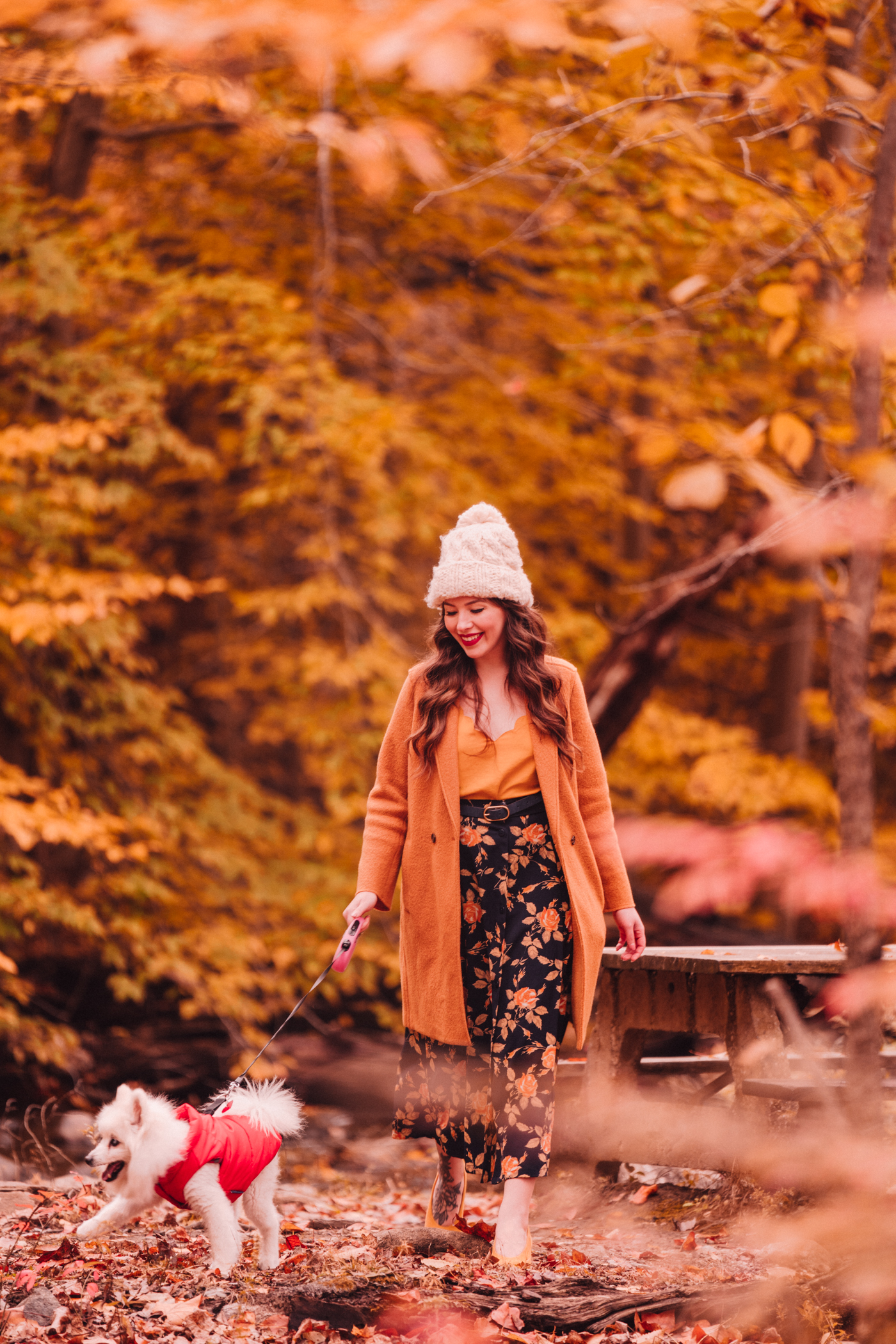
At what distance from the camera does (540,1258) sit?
129 inches

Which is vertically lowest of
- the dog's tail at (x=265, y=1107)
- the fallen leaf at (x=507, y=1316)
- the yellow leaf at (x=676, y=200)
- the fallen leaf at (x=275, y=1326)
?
the fallen leaf at (x=507, y=1316)

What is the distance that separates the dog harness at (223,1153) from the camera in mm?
2648

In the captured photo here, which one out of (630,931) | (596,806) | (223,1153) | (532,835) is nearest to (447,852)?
(532,835)

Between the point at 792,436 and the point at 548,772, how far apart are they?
4.41 ft

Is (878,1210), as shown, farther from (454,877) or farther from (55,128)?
(55,128)

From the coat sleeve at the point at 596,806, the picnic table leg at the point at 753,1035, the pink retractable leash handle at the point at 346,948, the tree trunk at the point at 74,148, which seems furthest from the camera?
the tree trunk at the point at 74,148

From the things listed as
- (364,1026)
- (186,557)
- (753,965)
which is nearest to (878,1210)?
(753,965)

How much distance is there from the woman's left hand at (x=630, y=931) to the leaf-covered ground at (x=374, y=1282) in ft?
2.78

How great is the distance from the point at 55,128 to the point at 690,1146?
7703mm

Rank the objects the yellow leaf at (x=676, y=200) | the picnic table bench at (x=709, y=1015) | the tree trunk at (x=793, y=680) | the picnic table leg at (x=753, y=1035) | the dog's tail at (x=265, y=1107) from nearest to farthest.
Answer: the dog's tail at (x=265, y=1107) → the picnic table bench at (x=709, y=1015) → the picnic table leg at (x=753, y=1035) → the yellow leaf at (x=676, y=200) → the tree trunk at (x=793, y=680)

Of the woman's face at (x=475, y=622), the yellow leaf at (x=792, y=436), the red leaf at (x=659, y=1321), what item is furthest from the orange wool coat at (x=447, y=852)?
the yellow leaf at (x=792, y=436)

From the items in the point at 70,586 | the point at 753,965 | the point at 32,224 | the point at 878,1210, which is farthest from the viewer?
the point at 32,224

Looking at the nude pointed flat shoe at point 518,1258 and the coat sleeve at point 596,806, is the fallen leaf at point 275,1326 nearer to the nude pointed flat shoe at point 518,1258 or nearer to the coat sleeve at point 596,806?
the nude pointed flat shoe at point 518,1258

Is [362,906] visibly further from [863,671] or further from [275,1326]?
[863,671]
